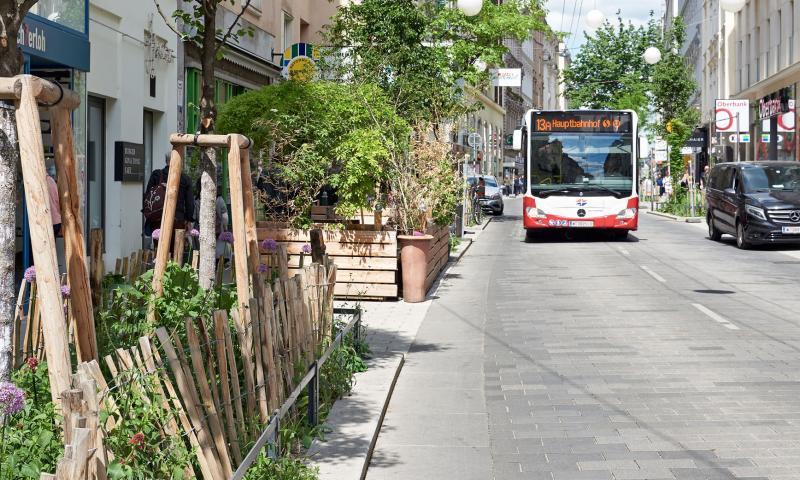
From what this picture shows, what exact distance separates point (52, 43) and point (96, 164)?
3.42m

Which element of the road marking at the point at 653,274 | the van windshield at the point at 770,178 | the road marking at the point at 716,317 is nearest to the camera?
the road marking at the point at 716,317

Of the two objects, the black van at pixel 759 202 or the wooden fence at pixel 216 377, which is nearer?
the wooden fence at pixel 216 377

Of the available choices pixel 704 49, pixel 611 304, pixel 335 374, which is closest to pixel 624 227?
pixel 611 304

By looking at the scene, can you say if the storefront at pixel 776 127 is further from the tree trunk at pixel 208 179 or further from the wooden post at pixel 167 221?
the wooden post at pixel 167 221

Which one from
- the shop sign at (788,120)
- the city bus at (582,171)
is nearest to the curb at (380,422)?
the city bus at (582,171)

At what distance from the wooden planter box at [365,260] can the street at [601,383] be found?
0.77m

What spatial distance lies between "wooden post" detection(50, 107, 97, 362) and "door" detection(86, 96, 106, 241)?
1283 centimetres

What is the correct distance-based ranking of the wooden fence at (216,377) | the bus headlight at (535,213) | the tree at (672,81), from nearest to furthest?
the wooden fence at (216,377) < the bus headlight at (535,213) < the tree at (672,81)

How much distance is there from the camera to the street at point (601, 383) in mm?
6383

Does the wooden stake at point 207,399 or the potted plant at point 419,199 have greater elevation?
the potted plant at point 419,199

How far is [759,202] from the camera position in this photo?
24.8 metres

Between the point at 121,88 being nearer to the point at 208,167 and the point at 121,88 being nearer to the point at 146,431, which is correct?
the point at 208,167

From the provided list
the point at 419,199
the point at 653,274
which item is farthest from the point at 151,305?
the point at 653,274

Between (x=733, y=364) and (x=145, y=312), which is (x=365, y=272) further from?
(x=145, y=312)
